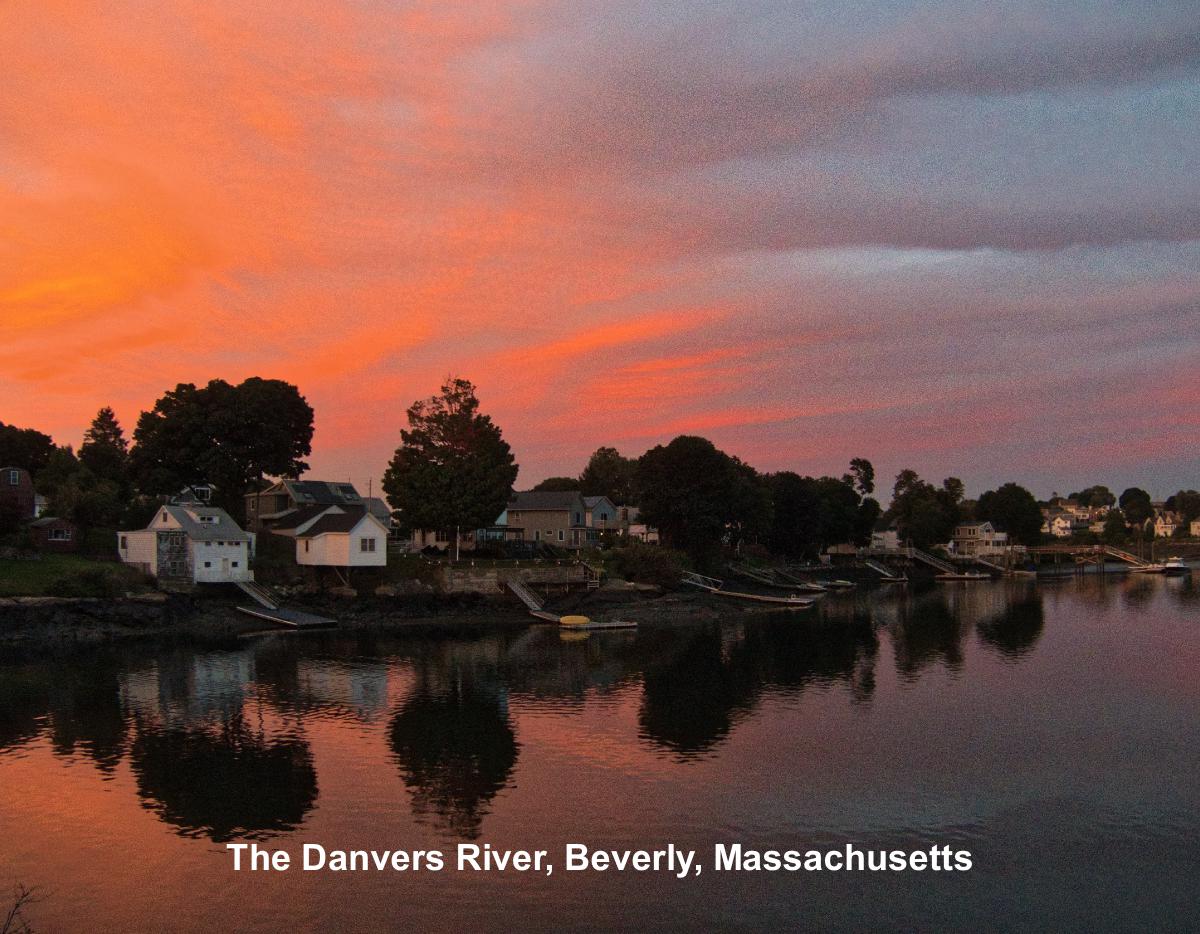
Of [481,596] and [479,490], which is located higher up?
[479,490]

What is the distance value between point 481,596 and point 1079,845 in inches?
2448

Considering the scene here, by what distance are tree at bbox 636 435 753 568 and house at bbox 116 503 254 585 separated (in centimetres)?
5299

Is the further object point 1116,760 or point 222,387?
point 222,387

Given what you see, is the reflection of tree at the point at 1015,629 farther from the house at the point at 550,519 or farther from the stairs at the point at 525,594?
the house at the point at 550,519

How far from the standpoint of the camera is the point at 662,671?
55844 mm

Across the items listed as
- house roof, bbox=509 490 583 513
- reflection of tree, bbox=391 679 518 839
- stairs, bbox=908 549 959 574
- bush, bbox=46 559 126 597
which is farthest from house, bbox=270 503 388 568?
stairs, bbox=908 549 959 574

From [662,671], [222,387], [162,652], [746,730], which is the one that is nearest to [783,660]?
[662,671]

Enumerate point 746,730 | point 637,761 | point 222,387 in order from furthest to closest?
point 222,387 < point 746,730 < point 637,761

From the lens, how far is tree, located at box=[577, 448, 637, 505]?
17050 centimetres

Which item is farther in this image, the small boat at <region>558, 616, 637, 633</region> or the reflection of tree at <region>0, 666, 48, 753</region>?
the small boat at <region>558, 616, 637, 633</region>

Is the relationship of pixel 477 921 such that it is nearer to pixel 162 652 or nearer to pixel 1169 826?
pixel 1169 826

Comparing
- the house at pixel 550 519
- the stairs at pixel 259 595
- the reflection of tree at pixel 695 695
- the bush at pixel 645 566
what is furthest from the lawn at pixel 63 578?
the house at pixel 550 519

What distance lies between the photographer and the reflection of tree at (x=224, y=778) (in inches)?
1099

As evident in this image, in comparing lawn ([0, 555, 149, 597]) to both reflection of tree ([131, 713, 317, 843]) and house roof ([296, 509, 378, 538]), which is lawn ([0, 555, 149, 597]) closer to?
house roof ([296, 509, 378, 538])
